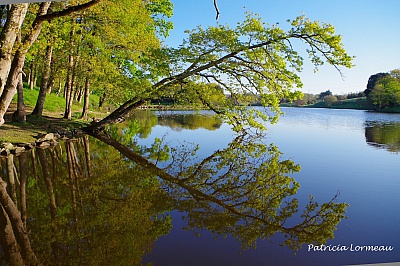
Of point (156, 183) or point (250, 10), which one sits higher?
point (250, 10)

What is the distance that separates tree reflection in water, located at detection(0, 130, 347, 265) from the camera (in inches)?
88.3

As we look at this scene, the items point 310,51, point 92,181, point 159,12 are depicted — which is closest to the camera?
point 92,181

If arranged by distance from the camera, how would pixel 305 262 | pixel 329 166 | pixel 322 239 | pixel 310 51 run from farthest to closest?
pixel 310 51
pixel 329 166
pixel 322 239
pixel 305 262

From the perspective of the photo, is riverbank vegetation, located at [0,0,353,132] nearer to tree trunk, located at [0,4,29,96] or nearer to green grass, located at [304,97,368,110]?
tree trunk, located at [0,4,29,96]

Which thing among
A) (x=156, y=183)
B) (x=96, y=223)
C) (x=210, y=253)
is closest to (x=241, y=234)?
(x=210, y=253)

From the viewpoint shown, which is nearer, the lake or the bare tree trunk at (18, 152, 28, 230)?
the lake

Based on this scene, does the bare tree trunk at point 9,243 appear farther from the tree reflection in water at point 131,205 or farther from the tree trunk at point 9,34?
the tree trunk at point 9,34

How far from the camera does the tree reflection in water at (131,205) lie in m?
2.24

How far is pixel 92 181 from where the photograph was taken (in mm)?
3703

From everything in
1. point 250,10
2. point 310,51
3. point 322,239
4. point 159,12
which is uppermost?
point 159,12

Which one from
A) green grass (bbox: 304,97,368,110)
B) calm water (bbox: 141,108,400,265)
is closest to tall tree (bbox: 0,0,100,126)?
calm water (bbox: 141,108,400,265)

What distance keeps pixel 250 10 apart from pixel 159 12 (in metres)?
5.64

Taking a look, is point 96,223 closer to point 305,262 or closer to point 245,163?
point 305,262

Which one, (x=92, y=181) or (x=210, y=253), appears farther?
(x=92, y=181)
